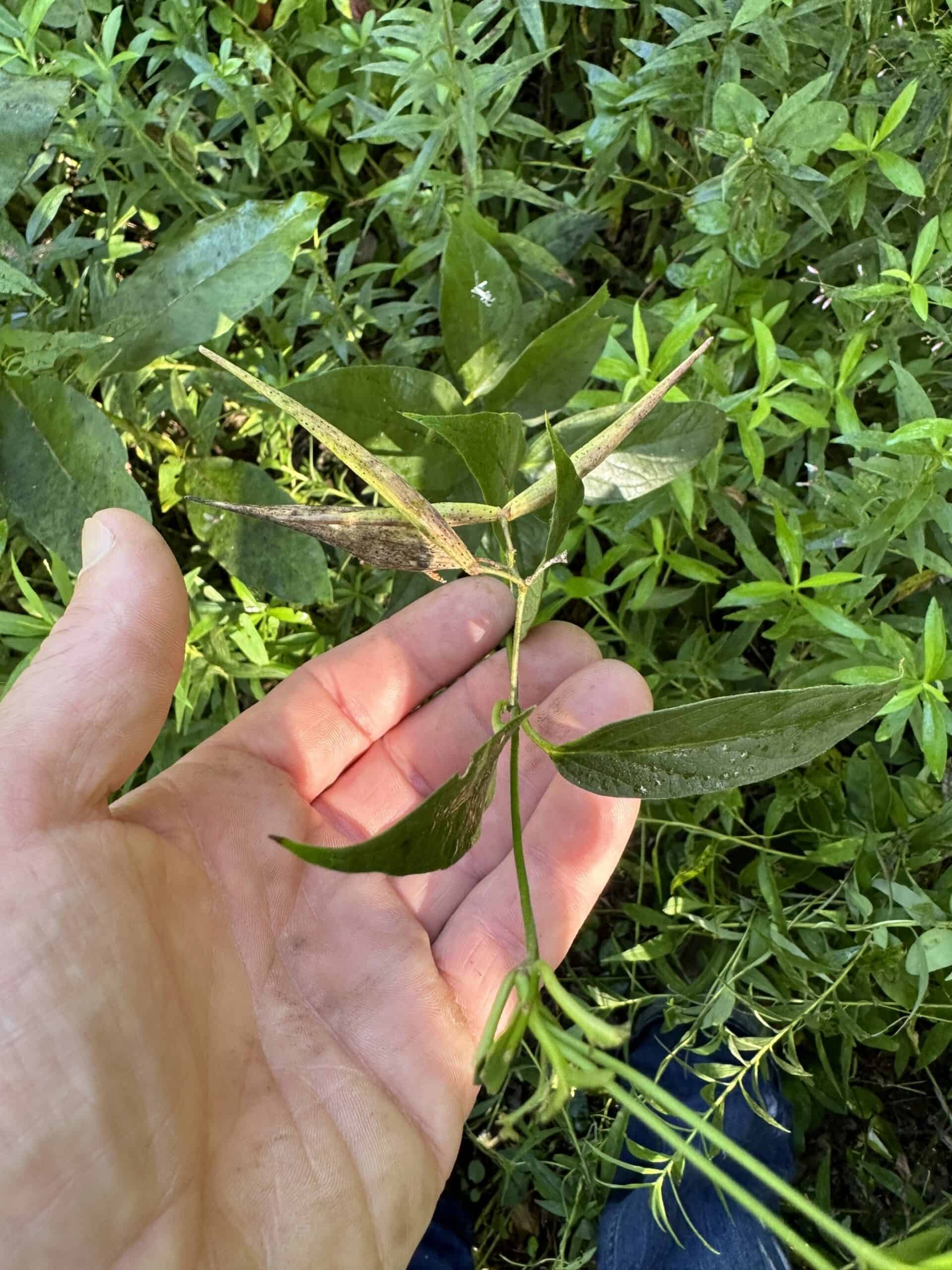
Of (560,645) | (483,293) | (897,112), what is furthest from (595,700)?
(897,112)

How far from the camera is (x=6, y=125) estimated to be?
3.38 ft

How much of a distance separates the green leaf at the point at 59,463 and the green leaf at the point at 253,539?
19 cm

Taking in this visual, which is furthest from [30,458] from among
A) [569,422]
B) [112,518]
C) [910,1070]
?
[910,1070]

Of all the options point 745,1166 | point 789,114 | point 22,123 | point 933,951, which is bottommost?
point 933,951

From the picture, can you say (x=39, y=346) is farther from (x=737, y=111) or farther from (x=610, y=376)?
(x=737, y=111)

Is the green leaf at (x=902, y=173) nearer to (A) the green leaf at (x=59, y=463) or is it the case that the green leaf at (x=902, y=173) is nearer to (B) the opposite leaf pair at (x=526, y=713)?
(B) the opposite leaf pair at (x=526, y=713)

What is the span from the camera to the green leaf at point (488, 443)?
0.75m

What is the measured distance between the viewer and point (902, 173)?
1025 mm

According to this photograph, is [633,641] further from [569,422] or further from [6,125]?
[6,125]

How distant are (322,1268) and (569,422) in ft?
3.23

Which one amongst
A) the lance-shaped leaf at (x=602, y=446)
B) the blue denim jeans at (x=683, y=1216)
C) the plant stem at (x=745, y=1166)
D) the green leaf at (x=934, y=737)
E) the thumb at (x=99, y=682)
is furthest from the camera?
the blue denim jeans at (x=683, y=1216)

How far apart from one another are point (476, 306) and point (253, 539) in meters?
0.43

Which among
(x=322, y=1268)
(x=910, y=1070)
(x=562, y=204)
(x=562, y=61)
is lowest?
(x=910, y=1070)

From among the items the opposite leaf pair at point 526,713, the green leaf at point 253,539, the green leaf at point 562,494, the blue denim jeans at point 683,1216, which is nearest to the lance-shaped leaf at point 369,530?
the opposite leaf pair at point 526,713
